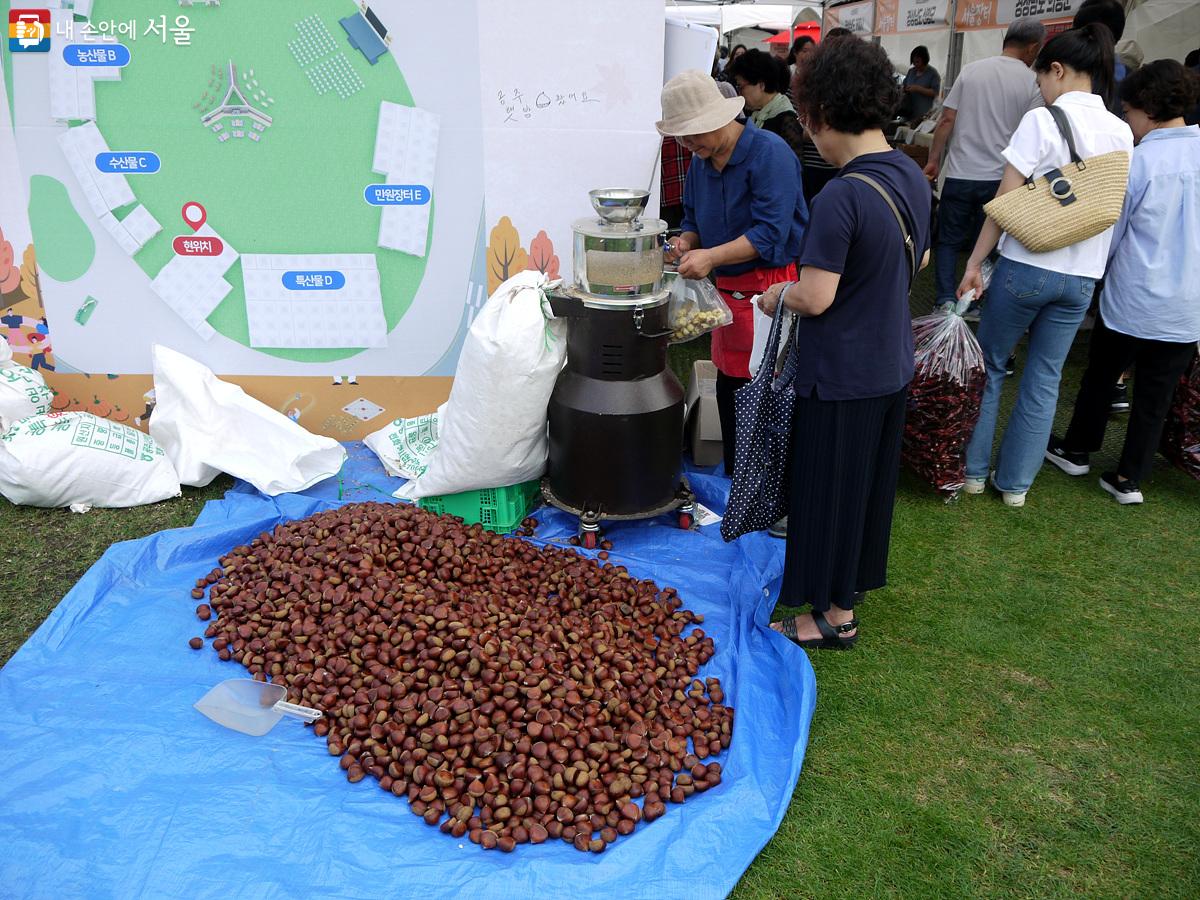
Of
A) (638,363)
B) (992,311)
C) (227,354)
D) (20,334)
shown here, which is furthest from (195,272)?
(992,311)

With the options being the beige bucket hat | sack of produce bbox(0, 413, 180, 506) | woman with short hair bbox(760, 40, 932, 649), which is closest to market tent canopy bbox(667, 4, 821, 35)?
the beige bucket hat

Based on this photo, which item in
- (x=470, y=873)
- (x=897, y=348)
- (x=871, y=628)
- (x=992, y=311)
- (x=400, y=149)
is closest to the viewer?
(x=470, y=873)

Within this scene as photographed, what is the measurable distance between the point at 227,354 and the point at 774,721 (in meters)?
3.16

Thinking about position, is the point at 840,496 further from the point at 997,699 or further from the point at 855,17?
the point at 855,17

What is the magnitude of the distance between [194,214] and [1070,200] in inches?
148

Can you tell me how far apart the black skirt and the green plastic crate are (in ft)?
4.21

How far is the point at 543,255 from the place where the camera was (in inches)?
164

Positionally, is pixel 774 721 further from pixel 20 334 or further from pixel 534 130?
pixel 20 334

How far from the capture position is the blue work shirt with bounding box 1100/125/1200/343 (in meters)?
3.62

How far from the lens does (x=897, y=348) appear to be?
2605 mm

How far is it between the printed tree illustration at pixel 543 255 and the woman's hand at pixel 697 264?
878 millimetres

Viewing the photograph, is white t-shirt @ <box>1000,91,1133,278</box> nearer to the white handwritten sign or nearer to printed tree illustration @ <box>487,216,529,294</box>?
the white handwritten sign

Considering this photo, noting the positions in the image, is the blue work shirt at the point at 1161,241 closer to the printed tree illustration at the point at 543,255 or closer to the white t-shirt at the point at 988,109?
the white t-shirt at the point at 988,109

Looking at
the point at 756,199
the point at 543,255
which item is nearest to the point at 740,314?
the point at 756,199
